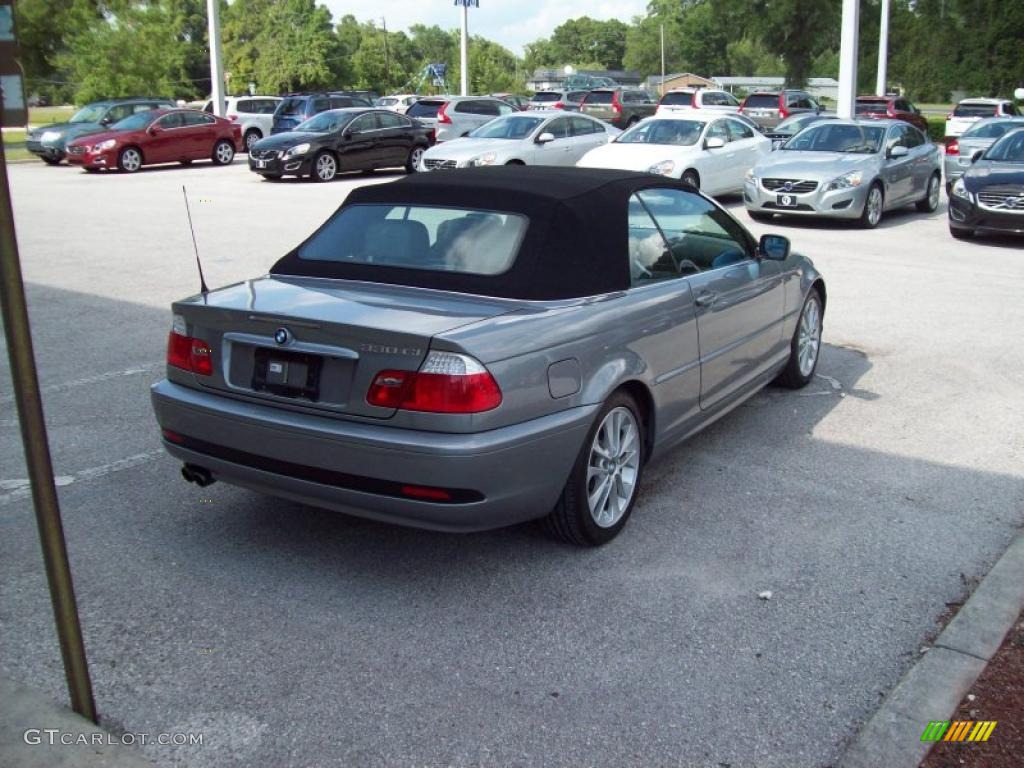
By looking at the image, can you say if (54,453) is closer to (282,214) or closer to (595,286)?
(595,286)

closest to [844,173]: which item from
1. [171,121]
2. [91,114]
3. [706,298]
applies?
[706,298]

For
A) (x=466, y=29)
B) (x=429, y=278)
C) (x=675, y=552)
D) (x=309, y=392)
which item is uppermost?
(x=466, y=29)

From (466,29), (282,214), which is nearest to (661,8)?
(466,29)

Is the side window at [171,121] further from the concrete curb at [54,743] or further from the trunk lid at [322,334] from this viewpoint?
the concrete curb at [54,743]

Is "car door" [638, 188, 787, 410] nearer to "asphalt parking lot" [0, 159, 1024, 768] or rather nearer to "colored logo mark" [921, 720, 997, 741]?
"asphalt parking lot" [0, 159, 1024, 768]

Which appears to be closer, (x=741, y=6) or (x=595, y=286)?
(x=595, y=286)

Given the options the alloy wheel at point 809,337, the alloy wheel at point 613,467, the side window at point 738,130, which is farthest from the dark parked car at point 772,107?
the alloy wheel at point 613,467

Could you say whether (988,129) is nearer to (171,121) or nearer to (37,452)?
(171,121)

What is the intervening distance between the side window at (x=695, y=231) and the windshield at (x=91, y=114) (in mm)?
26362

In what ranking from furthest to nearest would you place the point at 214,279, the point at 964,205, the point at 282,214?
the point at 282,214
the point at 964,205
the point at 214,279

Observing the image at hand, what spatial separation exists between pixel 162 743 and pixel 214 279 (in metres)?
8.41

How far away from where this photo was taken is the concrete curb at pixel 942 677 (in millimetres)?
3203

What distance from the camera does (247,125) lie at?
3200cm

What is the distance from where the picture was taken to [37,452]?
119 inches
